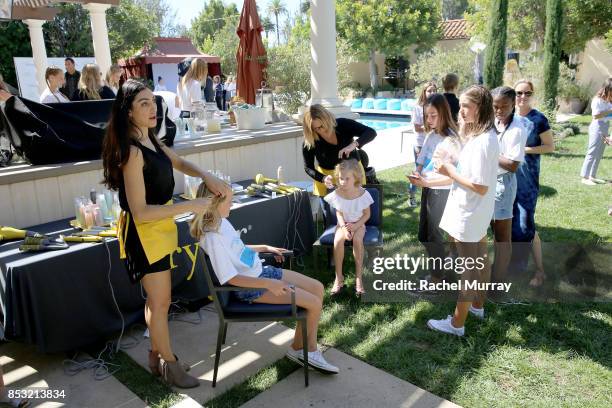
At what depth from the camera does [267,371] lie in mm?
2891

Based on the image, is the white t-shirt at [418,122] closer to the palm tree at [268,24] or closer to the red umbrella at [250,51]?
the red umbrella at [250,51]

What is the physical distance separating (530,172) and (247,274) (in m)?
2.51

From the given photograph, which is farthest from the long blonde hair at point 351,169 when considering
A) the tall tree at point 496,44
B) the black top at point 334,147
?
the tall tree at point 496,44

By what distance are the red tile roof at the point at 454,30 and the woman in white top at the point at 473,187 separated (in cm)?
2828

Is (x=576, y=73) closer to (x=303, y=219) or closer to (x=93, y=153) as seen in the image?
(x=303, y=219)

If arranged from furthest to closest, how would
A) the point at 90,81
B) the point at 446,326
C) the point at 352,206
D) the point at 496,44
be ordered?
the point at 496,44
the point at 90,81
the point at 352,206
the point at 446,326

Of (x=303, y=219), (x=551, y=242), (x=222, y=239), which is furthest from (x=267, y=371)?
(x=551, y=242)

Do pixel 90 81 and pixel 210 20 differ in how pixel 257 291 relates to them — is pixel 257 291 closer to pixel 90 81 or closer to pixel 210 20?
pixel 90 81

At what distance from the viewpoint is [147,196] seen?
98.4 inches

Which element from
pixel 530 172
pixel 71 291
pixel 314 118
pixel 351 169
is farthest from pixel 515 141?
pixel 71 291

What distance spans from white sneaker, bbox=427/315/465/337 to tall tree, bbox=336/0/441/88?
2331 centimetres

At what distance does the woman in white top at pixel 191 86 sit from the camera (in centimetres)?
559

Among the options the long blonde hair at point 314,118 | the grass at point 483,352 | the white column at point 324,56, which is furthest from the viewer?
the white column at point 324,56

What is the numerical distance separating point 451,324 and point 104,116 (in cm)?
339
